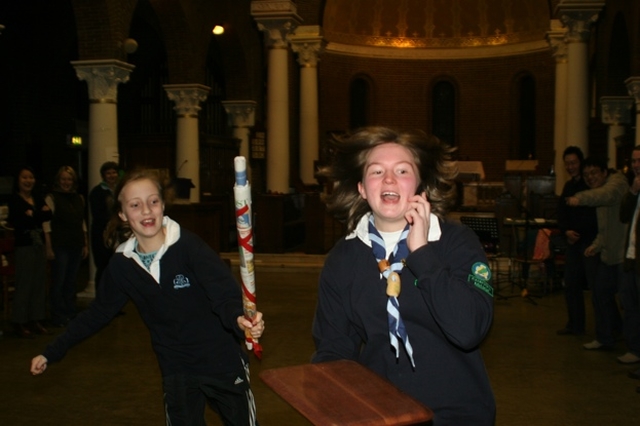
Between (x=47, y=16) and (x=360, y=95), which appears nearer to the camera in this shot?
(x=47, y=16)

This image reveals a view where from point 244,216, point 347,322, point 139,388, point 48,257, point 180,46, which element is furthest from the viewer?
point 180,46

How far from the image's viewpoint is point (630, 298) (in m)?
6.84

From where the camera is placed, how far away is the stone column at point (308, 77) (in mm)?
19609

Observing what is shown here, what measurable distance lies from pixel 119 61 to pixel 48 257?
4232 mm

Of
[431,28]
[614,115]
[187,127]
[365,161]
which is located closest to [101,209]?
[365,161]

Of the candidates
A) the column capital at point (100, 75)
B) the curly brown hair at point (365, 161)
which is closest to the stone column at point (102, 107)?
the column capital at point (100, 75)

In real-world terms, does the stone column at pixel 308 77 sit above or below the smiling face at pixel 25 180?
above

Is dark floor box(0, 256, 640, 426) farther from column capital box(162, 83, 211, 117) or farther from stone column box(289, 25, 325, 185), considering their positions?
stone column box(289, 25, 325, 185)

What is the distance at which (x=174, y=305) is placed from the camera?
130 inches

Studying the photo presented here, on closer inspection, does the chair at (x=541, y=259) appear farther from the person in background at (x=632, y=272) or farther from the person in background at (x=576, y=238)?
the person in background at (x=632, y=272)

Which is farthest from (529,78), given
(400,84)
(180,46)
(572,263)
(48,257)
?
(48,257)

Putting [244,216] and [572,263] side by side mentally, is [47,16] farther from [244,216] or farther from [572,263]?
[244,216]

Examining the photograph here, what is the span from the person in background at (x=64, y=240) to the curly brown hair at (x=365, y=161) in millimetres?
6574

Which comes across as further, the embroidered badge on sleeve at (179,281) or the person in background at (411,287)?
the embroidered badge on sleeve at (179,281)
